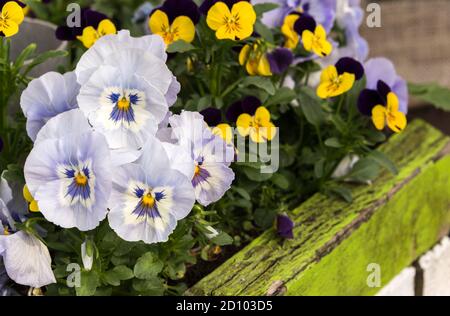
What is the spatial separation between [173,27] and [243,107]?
0.13 metres

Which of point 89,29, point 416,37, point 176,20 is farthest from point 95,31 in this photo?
point 416,37

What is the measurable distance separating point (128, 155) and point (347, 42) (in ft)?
1.80

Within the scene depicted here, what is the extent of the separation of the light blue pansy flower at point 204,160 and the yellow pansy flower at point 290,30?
27cm

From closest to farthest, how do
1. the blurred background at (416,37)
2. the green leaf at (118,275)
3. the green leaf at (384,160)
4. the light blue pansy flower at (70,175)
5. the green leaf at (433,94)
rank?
1. the light blue pansy flower at (70,175)
2. the green leaf at (118,275)
3. the green leaf at (384,160)
4. the green leaf at (433,94)
5. the blurred background at (416,37)

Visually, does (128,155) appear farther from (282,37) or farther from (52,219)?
(282,37)

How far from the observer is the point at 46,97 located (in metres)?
0.93

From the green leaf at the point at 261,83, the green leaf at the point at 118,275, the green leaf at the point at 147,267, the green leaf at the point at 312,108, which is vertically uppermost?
the green leaf at the point at 261,83

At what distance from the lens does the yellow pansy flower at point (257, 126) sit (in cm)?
104

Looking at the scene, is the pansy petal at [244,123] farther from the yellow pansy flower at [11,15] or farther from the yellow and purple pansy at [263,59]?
the yellow pansy flower at [11,15]

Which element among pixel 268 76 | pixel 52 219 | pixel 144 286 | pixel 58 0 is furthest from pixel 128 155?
pixel 58 0

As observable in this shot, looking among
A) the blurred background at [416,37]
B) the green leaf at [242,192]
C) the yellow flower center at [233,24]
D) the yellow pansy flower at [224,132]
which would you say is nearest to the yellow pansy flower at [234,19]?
the yellow flower center at [233,24]

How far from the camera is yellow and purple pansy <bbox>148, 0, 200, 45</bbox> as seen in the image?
3.36ft

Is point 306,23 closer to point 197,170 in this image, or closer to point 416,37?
point 197,170

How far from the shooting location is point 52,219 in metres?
0.85
